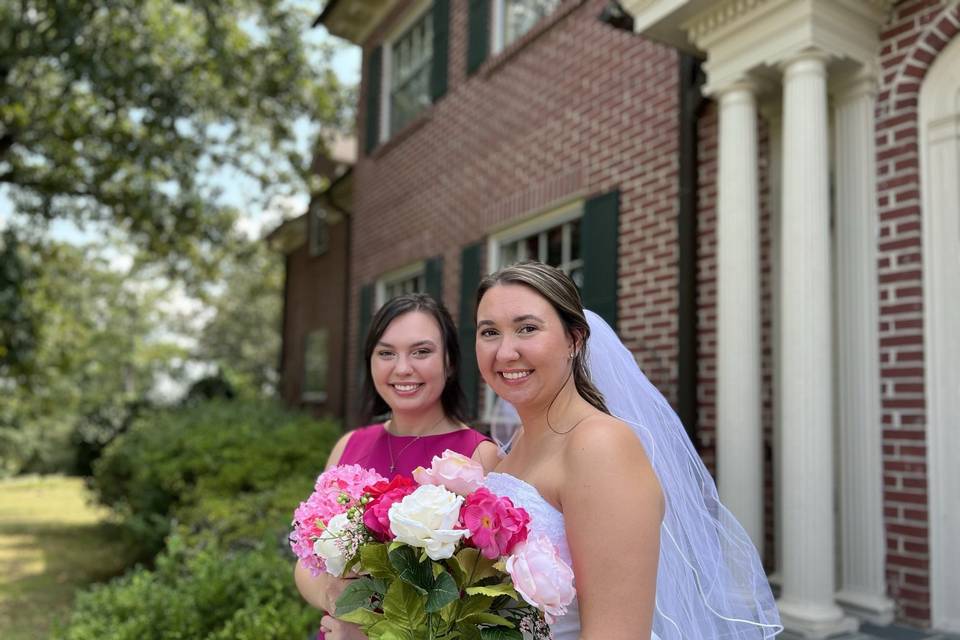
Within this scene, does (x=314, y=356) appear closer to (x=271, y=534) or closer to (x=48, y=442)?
(x=271, y=534)

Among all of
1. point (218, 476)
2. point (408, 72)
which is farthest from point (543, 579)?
point (408, 72)

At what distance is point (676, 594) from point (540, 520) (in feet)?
1.62

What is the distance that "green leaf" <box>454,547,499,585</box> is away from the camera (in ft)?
5.15

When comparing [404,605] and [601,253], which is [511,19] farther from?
[404,605]

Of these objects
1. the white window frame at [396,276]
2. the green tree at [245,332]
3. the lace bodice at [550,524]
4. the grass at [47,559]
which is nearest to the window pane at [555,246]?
the white window frame at [396,276]

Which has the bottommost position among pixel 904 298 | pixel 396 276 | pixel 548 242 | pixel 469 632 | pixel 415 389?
pixel 469 632

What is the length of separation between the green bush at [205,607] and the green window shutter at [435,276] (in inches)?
179

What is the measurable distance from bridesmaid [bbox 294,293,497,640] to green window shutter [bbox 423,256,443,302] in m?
5.77

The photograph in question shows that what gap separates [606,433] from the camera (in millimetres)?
1633

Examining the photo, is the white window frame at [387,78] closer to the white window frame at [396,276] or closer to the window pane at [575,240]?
the white window frame at [396,276]

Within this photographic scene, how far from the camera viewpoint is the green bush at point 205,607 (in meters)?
3.46

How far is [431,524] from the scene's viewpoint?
58.8 inches

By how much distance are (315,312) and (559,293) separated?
1260 cm

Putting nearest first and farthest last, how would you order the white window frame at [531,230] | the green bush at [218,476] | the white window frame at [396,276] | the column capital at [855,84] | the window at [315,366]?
the column capital at [855,84], the green bush at [218,476], the white window frame at [531,230], the white window frame at [396,276], the window at [315,366]
